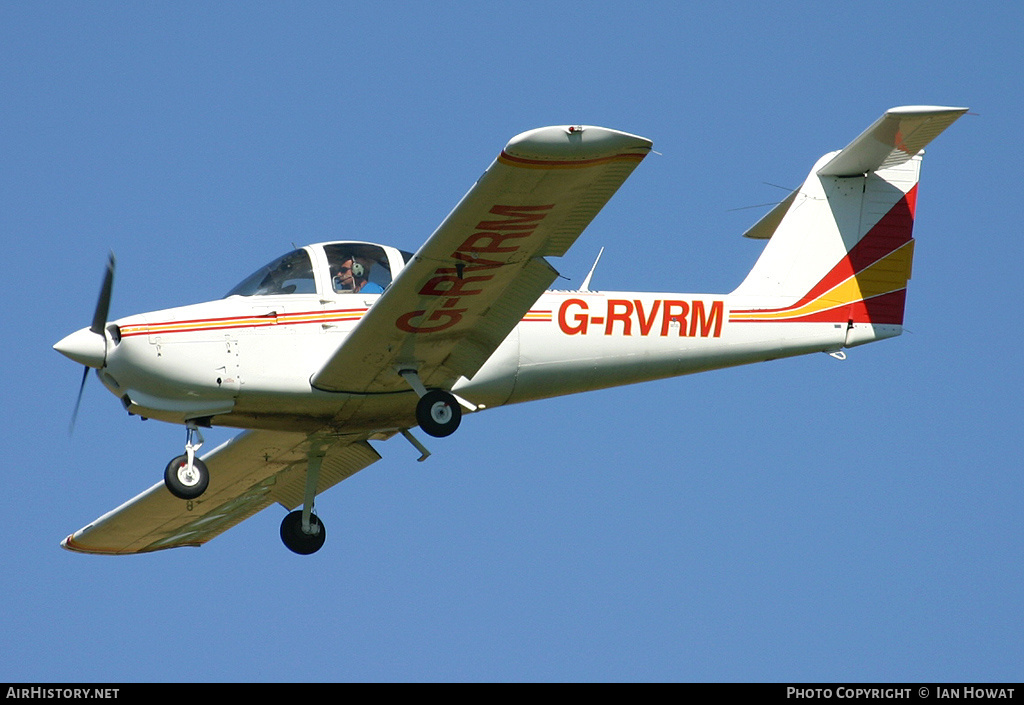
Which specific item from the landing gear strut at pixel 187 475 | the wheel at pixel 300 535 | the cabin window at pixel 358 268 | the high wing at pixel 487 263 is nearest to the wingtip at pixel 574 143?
A: the high wing at pixel 487 263

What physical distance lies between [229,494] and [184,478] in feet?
9.95

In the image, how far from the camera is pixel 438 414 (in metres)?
12.6

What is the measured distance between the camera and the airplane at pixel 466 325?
1149 centimetres

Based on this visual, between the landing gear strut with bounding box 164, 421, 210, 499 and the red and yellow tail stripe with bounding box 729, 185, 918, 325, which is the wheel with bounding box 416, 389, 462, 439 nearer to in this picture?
the landing gear strut with bounding box 164, 421, 210, 499

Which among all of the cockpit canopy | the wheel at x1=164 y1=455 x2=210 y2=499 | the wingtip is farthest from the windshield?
the wingtip

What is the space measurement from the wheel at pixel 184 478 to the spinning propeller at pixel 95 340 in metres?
1.08

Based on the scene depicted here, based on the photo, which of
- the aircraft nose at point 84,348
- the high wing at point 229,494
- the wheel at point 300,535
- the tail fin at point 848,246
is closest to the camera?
the aircraft nose at point 84,348

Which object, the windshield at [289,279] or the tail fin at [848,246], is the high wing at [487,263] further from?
the tail fin at [848,246]

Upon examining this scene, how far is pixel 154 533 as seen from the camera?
51.9 ft

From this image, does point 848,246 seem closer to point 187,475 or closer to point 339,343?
point 339,343

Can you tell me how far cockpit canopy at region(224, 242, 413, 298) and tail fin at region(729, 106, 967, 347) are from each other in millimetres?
3833
